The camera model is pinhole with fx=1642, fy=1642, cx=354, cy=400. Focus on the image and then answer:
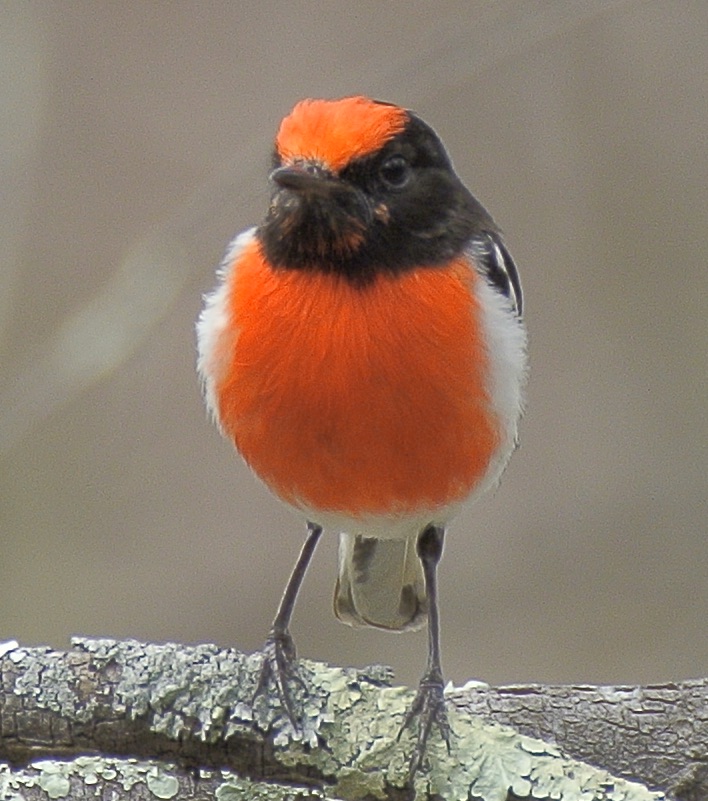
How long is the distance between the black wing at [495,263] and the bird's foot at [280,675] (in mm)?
1082

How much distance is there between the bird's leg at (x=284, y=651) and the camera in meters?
3.49

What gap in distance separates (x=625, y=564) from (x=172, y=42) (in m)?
3.29

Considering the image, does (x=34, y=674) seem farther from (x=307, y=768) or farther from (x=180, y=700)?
(x=307, y=768)

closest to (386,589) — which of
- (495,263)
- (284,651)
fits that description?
(284,651)

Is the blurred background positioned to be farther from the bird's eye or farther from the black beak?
the black beak

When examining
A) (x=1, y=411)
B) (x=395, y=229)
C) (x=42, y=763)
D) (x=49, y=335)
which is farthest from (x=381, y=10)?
(x=42, y=763)

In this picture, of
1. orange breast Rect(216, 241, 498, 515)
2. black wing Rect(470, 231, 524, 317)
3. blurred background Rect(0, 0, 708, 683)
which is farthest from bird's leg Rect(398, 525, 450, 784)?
blurred background Rect(0, 0, 708, 683)

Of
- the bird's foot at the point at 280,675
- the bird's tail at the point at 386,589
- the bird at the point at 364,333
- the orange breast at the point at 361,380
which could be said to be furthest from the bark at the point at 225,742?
the bird's tail at the point at 386,589

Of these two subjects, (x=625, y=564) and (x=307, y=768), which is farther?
(x=625, y=564)

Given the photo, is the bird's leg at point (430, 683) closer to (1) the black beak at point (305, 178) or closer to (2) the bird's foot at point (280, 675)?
(2) the bird's foot at point (280, 675)

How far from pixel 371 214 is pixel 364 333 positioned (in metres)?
0.29

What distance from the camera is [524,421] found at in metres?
7.43

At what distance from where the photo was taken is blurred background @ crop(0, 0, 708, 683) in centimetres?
739

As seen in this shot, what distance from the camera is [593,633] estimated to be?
7477 mm
